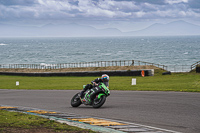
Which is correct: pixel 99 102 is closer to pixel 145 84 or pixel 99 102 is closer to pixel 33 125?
pixel 33 125

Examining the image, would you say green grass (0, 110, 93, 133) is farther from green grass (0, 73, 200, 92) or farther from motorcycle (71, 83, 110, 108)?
green grass (0, 73, 200, 92)

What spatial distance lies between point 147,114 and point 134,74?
2874 centimetres

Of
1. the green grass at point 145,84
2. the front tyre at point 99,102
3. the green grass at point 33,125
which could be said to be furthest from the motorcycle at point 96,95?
the green grass at point 145,84

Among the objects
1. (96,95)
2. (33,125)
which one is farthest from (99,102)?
(33,125)

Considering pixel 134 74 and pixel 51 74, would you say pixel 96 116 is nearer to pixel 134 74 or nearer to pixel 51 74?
pixel 134 74

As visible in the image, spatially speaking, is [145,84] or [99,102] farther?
[145,84]

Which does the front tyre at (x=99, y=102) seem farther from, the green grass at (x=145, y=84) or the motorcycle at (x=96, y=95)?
the green grass at (x=145, y=84)

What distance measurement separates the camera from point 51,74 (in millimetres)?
46938

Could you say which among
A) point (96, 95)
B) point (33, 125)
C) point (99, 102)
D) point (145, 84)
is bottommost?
point (33, 125)

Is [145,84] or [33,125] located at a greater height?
[145,84]

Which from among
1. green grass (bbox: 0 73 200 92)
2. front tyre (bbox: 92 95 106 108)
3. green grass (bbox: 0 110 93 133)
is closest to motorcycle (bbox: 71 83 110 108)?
front tyre (bbox: 92 95 106 108)

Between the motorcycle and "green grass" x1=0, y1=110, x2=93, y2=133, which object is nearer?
"green grass" x1=0, y1=110, x2=93, y2=133

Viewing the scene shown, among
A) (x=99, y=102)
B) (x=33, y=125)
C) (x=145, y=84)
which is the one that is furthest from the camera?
(x=145, y=84)

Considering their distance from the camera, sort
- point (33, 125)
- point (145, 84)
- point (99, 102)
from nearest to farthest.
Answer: point (33, 125), point (99, 102), point (145, 84)
